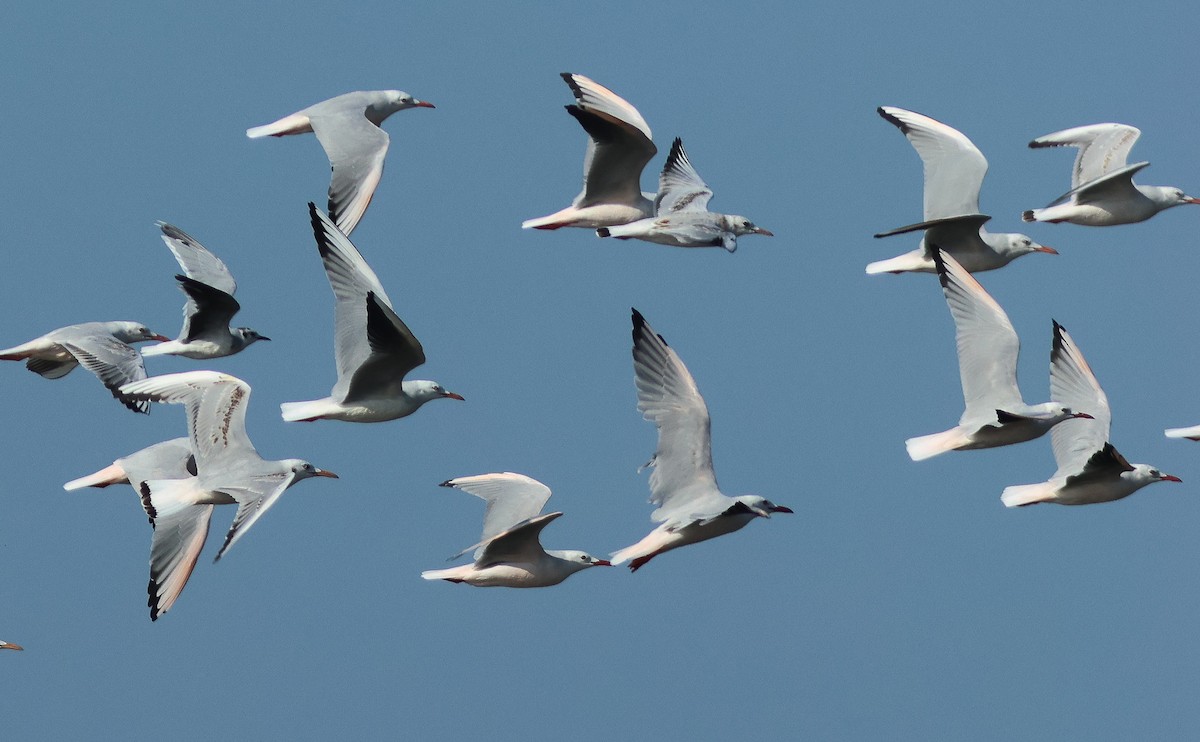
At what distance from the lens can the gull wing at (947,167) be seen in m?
18.4

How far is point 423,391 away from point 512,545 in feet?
5.06

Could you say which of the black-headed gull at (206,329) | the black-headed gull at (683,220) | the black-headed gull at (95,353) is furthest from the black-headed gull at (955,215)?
the black-headed gull at (95,353)

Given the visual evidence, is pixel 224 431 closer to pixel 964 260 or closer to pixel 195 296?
pixel 195 296

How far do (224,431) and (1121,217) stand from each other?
29.2 ft

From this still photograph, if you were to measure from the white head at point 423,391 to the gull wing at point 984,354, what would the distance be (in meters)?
4.34

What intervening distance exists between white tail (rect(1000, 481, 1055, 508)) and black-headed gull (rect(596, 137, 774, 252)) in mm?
3332

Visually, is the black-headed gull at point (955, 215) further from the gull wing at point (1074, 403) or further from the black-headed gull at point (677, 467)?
the black-headed gull at point (677, 467)

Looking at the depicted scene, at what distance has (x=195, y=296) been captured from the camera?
61.4 ft

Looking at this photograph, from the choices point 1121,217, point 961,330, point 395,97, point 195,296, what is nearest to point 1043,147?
point 1121,217

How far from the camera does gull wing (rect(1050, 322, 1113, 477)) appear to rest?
58.1 feet

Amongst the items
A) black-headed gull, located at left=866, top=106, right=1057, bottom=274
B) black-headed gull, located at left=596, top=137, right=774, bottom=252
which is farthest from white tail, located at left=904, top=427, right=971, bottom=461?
black-headed gull, located at left=596, top=137, right=774, bottom=252

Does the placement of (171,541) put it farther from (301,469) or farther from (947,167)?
(947,167)

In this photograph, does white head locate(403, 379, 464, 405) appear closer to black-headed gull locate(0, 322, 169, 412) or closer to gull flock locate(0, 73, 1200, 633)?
gull flock locate(0, 73, 1200, 633)

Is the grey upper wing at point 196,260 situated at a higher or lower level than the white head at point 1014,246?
higher
